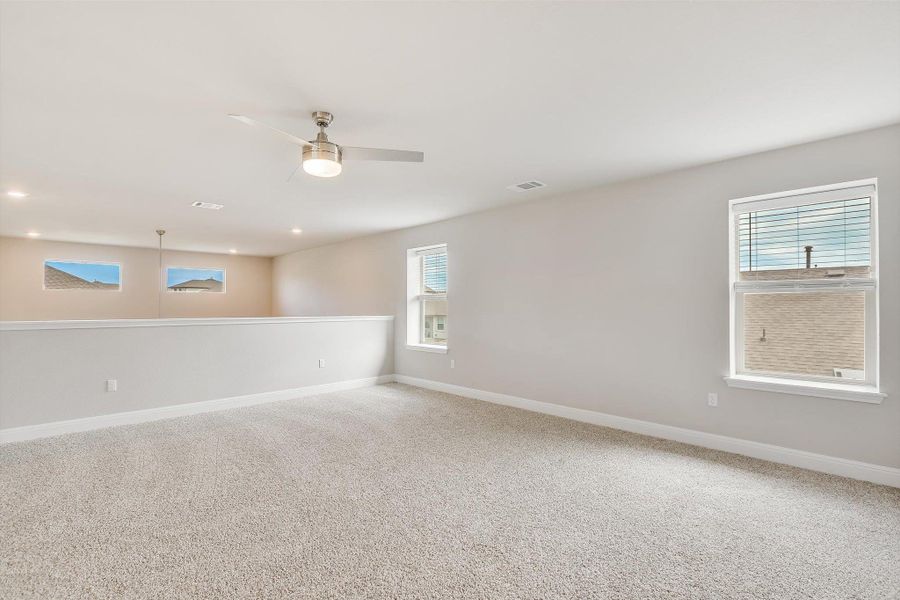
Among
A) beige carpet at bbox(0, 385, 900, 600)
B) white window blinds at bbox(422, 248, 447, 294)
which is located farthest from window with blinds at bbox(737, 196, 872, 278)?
white window blinds at bbox(422, 248, 447, 294)

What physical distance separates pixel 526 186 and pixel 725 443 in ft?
9.28

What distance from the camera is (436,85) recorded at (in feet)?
7.79

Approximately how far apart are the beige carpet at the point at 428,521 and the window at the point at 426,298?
2583mm

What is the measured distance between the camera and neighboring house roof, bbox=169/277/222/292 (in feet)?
28.6

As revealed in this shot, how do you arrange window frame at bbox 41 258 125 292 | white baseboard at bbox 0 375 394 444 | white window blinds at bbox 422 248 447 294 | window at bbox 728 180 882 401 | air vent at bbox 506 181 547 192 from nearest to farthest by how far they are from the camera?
1. window at bbox 728 180 882 401
2. white baseboard at bbox 0 375 394 444
3. air vent at bbox 506 181 547 192
4. white window blinds at bbox 422 248 447 294
5. window frame at bbox 41 258 125 292

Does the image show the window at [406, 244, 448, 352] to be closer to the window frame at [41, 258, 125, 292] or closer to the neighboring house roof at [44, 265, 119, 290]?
the window frame at [41, 258, 125, 292]

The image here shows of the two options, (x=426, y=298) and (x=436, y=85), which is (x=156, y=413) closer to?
(x=426, y=298)

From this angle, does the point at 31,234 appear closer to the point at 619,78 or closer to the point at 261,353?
the point at 261,353

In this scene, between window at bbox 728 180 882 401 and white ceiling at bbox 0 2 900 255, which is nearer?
white ceiling at bbox 0 2 900 255

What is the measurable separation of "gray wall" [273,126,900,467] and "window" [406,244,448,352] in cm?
31

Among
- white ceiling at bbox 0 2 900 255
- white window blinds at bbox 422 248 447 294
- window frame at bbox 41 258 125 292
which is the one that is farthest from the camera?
window frame at bbox 41 258 125 292

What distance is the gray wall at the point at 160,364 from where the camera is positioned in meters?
3.82

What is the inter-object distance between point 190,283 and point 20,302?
2.49 metres

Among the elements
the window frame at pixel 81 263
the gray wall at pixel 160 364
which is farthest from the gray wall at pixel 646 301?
the window frame at pixel 81 263
